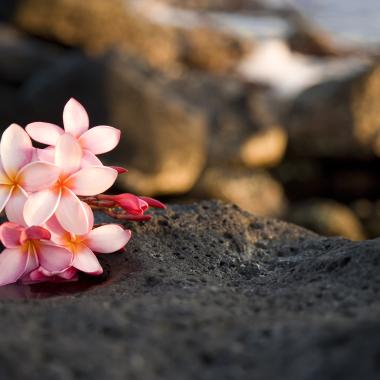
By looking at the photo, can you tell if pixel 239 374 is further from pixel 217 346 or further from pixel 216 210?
pixel 216 210

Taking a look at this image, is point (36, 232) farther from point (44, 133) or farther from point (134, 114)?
point (134, 114)

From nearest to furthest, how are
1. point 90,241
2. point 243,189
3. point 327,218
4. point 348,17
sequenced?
point 90,241, point 327,218, point 243,189, point 348,17

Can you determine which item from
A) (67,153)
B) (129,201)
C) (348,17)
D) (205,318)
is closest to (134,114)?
(129,201)

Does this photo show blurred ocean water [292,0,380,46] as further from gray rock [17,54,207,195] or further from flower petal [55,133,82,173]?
flower petal [55,133,82,173]

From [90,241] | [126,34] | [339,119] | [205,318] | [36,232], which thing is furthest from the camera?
[126,34]

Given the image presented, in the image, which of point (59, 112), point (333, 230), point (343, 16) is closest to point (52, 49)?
point (59, 112)

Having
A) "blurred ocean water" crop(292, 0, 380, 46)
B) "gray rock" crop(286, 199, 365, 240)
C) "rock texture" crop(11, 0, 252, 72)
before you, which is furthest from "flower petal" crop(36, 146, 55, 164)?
"blurred ocean water" crop(292, 0, 380, 46)

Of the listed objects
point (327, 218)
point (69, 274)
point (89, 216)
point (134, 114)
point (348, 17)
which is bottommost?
point (327, 218)
